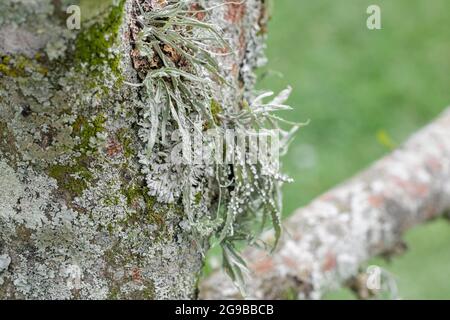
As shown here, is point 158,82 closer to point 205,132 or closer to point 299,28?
point 205,132

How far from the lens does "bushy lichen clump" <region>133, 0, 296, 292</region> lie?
68cm

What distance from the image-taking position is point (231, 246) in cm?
84

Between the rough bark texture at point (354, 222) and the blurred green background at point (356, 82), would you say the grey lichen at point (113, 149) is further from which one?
the blurred green background at point (356, 82)

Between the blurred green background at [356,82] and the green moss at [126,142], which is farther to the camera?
the blurred green background at [356,82]

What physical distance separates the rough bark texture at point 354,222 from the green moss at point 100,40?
16.8 inches

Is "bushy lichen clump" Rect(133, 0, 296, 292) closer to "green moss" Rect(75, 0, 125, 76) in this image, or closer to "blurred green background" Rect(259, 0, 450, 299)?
"green moss" Rect(75, 0, 125, 76)

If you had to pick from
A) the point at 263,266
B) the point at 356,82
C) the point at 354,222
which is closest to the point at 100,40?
the point at 263,266

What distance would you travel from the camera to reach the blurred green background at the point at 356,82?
2676 mm

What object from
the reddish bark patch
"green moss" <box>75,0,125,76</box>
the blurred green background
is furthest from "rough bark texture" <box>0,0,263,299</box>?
the blurred green background

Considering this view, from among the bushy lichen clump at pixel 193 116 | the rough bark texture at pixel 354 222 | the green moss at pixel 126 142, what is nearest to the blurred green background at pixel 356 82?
the rough bark texture at pixel 354 222

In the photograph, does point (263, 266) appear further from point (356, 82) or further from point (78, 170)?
point (356, 82)

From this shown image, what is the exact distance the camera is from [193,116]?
716 millimetres
